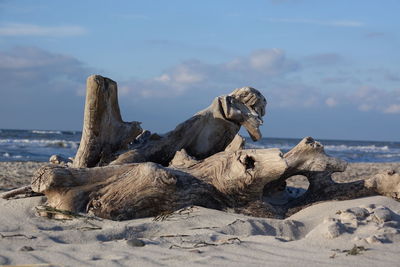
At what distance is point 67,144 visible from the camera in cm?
3088

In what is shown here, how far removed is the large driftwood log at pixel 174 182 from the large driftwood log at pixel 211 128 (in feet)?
3.27

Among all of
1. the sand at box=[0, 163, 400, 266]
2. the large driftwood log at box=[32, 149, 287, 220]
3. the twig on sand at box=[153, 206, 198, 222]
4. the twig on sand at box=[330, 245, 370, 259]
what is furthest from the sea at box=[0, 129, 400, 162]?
the twig on sand at box=[330, 245, 370, 259]

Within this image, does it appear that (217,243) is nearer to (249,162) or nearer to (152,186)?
(152,186)

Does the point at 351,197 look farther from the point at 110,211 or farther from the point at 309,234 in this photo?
the point at 110,211

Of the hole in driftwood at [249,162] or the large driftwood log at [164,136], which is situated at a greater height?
the large driftwood log at [164,136]

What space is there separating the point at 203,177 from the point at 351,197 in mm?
1648

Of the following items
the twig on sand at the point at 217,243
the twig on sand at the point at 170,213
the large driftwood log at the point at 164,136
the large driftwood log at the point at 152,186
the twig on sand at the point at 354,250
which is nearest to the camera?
the twig on sand at the point at 354,250

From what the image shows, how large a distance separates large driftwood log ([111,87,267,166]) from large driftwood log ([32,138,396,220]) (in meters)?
1.00

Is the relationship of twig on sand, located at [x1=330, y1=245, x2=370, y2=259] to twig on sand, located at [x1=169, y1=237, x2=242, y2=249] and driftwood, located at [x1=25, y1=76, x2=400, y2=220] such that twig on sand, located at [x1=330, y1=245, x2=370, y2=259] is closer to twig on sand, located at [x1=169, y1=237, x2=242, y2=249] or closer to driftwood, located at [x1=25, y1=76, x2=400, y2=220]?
twig on sand, located at [x1=169, y1=237, x2=242, y2=249]

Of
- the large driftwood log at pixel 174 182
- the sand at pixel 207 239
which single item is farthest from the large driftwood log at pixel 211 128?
the sand at pixel 207 239

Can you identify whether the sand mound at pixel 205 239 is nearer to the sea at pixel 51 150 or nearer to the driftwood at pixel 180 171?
the driftwood at pixel 180 171

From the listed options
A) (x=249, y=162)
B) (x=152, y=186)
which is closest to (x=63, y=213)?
(x=152, y=186)

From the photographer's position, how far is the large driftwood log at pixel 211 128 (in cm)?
663

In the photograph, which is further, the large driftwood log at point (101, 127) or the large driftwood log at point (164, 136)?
the large driftwood log at point (164, 136)
